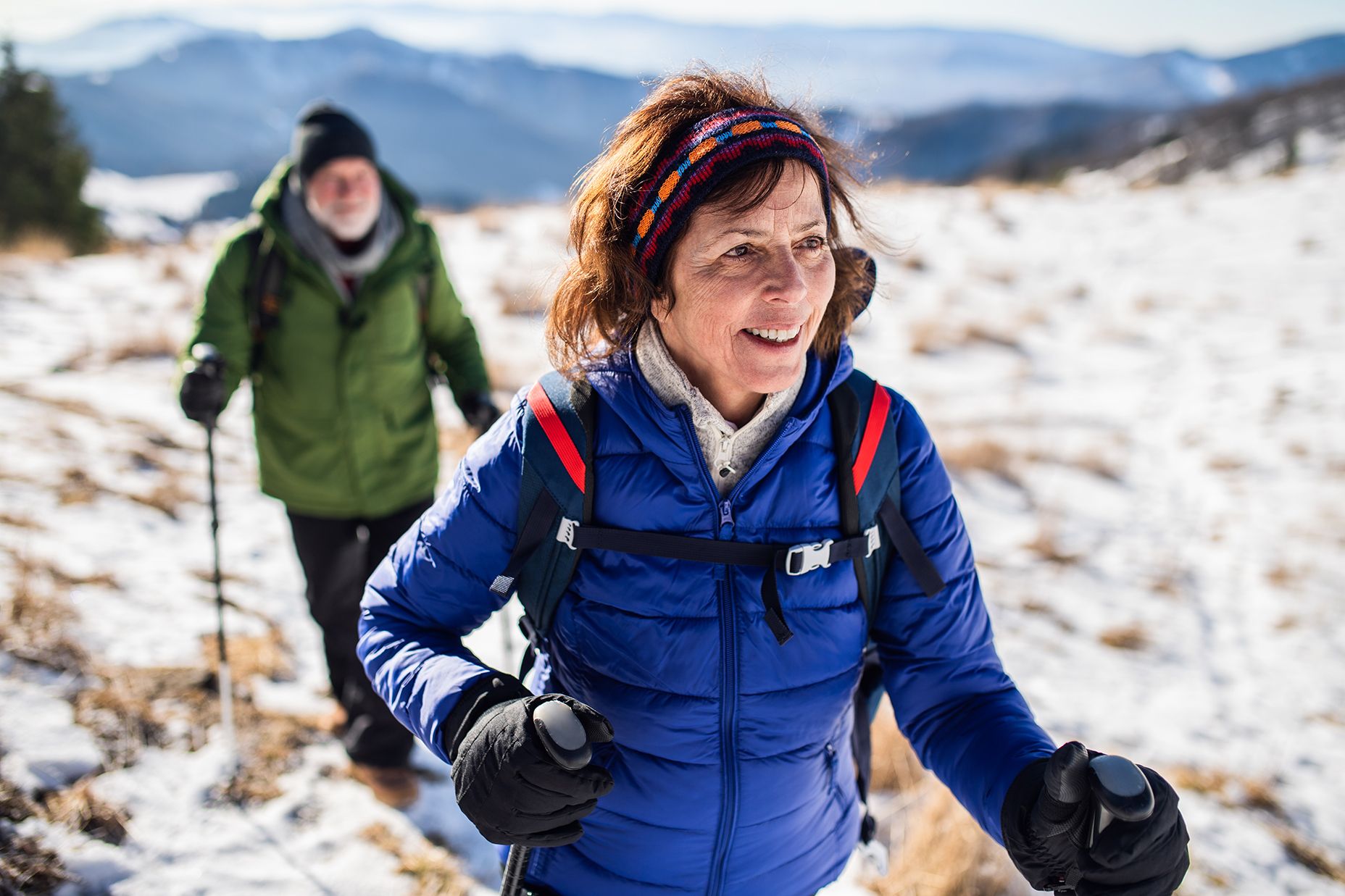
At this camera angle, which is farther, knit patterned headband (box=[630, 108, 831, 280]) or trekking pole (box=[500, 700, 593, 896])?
knit patterned headband (box=[630, 108, 831, 280])

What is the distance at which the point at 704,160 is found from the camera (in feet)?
4.43

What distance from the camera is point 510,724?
1.20 m

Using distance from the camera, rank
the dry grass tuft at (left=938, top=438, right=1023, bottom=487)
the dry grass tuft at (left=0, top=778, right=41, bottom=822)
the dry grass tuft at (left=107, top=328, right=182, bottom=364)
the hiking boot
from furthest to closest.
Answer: the dry grass tuft at (left=107, top=328, right=182, bottom=364) < the dry grass tuft at (left=938, top=438, right=1023, bottom=487) < the hiking boot < the dry grass tuft at (left=0, top=778, right=41, bottom=822)

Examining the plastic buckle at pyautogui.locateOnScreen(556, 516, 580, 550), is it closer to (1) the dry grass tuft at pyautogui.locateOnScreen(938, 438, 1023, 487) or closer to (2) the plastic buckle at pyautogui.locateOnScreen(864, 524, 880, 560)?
(2) the plastic buckle at pyautogui.locateOnScreen(864, 524, 880, 560)

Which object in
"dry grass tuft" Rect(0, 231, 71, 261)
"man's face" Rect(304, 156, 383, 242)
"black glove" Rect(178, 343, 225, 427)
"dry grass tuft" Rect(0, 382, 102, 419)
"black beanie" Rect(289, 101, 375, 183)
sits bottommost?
"dry grass tuft" Rect(0, 382, 102, 419)

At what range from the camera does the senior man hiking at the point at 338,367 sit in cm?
287

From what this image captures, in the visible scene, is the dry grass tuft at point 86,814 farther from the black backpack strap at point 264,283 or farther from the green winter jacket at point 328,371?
the black backpack strap at point 264,283

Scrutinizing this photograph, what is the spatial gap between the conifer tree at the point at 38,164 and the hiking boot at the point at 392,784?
51.9 feet

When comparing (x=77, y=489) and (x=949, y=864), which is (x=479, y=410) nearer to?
(x=949, y=864)

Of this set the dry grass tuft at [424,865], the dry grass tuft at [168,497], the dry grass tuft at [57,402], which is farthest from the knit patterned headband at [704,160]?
the dry grass tuft at [57,402]

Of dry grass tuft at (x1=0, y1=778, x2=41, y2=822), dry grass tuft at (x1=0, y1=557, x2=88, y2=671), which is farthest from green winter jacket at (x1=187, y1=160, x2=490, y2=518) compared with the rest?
dry grass tuft at (x1=0, y1=778, x2=41, y2=822)

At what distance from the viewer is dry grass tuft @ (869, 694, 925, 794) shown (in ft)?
10.3

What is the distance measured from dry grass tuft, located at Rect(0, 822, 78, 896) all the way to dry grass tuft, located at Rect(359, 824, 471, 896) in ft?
2.76

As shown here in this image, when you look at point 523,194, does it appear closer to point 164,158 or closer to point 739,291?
point 164,158
